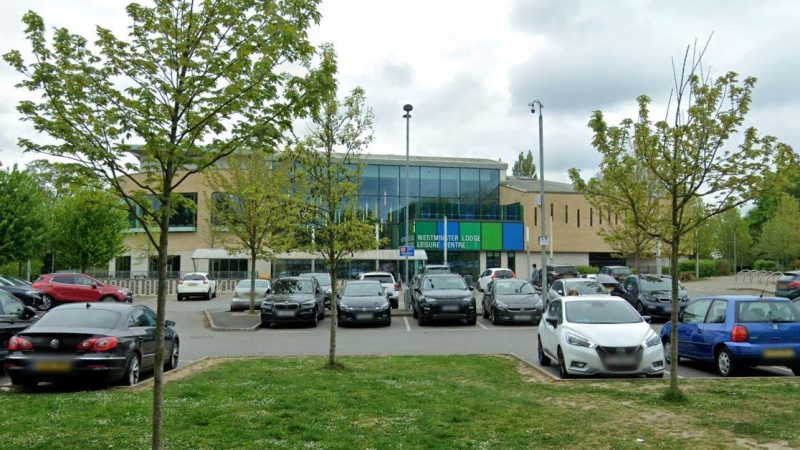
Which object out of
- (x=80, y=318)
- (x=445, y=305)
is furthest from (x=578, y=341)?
(x=445, y=305)

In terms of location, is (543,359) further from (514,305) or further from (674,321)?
(514,305)

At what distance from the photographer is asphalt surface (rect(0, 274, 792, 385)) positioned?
14836 millimetres

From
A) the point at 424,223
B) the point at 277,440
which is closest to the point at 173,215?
the point at 277,440

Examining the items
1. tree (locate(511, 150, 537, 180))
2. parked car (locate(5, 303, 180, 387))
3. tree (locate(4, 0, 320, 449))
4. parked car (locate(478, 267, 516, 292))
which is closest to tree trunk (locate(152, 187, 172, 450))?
tree (locate(4, 0, 320, 449))

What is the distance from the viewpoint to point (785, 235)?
54969 mm

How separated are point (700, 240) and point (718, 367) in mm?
44671

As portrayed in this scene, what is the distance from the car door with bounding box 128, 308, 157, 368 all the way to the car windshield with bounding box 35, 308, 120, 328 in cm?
32

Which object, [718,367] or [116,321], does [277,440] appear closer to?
[116,321]

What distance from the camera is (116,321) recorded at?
10258 millimetres

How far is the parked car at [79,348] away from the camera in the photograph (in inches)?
361

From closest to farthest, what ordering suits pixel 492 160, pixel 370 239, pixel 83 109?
pixel 83 109, pixel 370 239, pixel 492 160

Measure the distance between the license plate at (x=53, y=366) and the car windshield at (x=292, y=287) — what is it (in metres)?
13.1

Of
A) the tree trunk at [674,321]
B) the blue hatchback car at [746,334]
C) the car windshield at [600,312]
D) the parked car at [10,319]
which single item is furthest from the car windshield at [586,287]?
the parked car at [10,319]

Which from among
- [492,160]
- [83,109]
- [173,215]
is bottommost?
[173,215]
